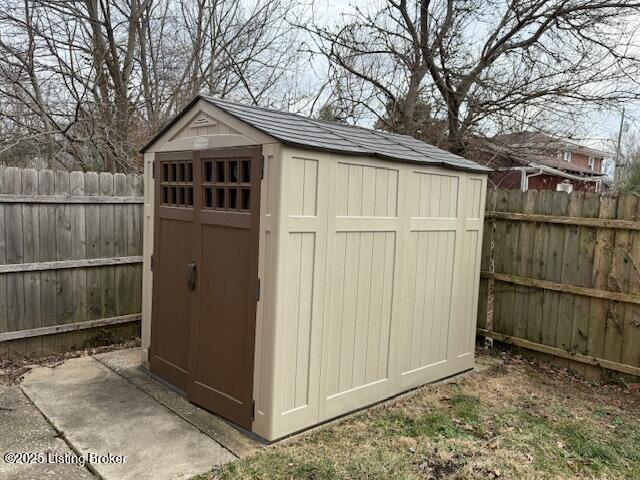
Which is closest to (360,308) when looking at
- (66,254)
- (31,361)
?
(66,254)

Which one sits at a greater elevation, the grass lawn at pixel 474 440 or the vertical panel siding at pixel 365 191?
the vertical panel siding at pixel 365 191

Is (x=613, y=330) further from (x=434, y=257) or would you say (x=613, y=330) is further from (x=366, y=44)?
(x=366, y=44)

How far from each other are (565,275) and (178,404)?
3.87m

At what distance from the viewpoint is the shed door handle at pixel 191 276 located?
12.4 feet

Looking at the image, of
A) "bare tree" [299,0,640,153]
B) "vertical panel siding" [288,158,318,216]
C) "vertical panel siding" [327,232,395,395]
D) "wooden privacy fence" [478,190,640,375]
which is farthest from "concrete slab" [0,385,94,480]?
"bare tree" [299,0,640,153]

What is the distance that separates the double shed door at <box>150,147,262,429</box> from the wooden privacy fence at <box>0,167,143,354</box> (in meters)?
1.09

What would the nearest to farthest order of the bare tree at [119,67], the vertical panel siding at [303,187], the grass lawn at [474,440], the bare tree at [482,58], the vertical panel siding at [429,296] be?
the grass lawn at [474,440] < the vertical panel siding at [303,187] < the vertical panel siding at [429,296] < the bare tree at [119,67] < the bare tree at [482,58]

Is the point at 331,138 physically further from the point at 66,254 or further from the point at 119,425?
the point at 66,254

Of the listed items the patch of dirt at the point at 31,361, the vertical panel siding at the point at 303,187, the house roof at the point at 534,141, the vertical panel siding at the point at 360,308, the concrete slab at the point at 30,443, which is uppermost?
the house roof at the point at 534,141

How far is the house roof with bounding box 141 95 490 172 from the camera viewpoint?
3.21m

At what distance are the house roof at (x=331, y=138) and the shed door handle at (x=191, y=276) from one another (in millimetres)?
1190

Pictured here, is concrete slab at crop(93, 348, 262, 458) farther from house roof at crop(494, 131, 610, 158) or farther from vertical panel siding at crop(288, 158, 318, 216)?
house roof at crop(494, 131, 610, 158)

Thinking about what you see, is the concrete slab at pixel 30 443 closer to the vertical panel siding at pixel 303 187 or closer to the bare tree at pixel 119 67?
the vertical panel siding at pixel 303 187

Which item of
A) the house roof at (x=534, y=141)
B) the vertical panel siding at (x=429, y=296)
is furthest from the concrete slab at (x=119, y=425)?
the house roof at (x=534, y=141)
